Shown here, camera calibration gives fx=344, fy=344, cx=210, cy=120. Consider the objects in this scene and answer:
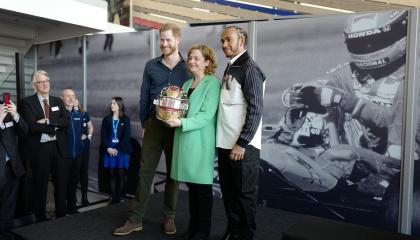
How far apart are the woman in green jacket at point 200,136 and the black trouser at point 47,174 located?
5.19 feet

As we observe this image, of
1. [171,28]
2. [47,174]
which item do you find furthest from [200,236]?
[47,174]

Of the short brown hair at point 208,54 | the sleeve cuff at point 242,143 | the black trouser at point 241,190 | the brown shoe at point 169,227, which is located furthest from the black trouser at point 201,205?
the short brown hair at point 208,54

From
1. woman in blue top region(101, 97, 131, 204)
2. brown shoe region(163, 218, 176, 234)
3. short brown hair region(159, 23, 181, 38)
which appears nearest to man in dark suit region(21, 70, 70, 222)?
woman in blue top region(101, 97, 131, 204)

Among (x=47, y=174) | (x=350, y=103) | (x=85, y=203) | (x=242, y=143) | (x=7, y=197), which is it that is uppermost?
(x=350, y=103)

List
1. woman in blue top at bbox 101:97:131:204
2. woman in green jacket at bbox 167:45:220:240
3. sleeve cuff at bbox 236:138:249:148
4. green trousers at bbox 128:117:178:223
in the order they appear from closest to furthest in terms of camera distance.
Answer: sleeve cuff at bbox 236:138:249:148 → woman in green jacket at bbox 167:45:220:240 → green trousers at bbox 128:117:178:223 → woman in blue top at bbox 101:97:131:204

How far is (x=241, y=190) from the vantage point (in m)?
Result: 2.20

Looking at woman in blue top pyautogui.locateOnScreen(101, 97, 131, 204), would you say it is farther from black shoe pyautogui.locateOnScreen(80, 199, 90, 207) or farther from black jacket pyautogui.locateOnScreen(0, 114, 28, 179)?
black jacket pyautogui.locateOnScreen(0, 114, 28, 179)

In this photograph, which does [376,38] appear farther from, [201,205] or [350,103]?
[201,205]

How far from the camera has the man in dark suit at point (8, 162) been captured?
292cm

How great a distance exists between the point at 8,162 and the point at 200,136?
5.96ft

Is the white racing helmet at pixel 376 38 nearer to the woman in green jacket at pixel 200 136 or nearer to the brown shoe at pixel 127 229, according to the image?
the woman in green jacket at pixel 200 136

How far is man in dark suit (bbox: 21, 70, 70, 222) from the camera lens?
10.6 feet

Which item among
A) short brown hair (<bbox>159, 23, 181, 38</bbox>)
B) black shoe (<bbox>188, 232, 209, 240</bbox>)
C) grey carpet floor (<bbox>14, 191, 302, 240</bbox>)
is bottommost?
grey carpet floor (<bbox>14, 191, 302, 240</bbox>)

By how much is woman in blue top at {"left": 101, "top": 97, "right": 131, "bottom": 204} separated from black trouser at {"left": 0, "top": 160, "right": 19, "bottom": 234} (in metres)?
1.43
